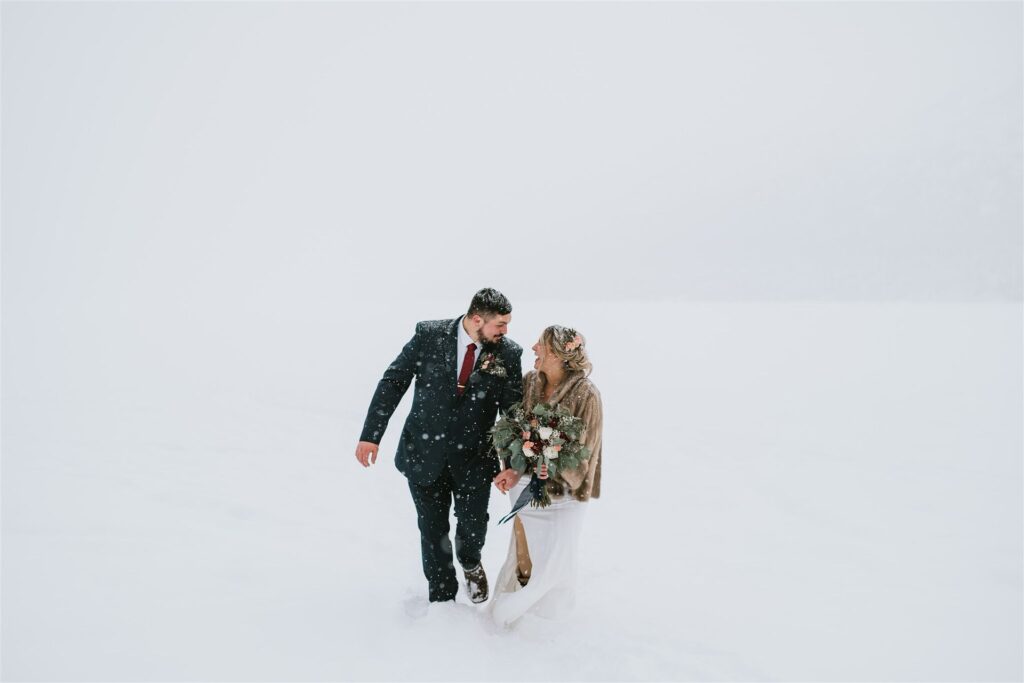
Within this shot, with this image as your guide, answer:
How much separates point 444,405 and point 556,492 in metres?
0.86

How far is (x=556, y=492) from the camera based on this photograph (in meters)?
3.69

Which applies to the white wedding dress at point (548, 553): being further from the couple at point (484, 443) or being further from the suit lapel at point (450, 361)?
the suit lapel at point (450, 361)

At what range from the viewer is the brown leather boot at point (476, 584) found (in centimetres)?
411

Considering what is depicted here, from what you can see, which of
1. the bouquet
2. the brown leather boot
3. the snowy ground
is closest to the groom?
the brown leather boot

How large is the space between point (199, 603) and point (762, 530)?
204 inches

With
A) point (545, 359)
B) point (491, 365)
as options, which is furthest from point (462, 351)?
point (545, 359)

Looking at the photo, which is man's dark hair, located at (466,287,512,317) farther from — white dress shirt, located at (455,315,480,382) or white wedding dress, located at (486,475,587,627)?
white wedding dress, located at (486,475,587,627)

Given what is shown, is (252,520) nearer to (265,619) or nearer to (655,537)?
(265,619)

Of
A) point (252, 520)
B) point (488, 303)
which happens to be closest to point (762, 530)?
point (488, 303)

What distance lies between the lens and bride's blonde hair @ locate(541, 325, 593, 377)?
356 centimetres

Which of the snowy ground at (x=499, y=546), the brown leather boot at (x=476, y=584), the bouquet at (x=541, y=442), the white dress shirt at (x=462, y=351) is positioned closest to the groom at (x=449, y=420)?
the white dress shirt at (x=462, y=351)

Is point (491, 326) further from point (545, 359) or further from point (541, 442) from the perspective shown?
point (541, 442)

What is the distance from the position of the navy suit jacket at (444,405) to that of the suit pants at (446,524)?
9cm

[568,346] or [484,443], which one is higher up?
[568,346]
